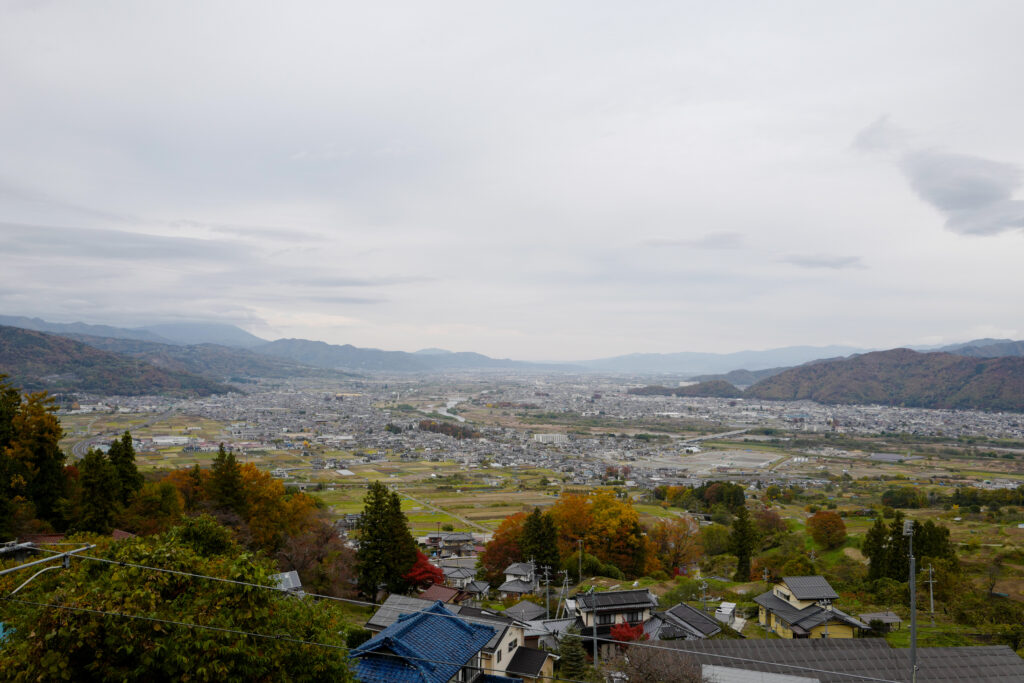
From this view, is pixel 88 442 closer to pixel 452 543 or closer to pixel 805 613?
pixel 452 543

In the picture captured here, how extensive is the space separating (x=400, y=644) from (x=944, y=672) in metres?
8.79

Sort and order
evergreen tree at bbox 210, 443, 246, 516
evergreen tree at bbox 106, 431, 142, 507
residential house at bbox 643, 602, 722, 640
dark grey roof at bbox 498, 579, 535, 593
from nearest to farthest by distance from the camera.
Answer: residential house at bbox 643, 602, 722, 640 → evergreen tree at bbox 106, 431, 142, 507 → evergreen tree at bbox 210, 443, 246, 516 → dark grey roof at bbox 498, 579, 535, 593

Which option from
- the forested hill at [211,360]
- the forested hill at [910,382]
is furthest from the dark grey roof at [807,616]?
the forested hill at [211,360]

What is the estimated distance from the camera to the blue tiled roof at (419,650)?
25.9 feet

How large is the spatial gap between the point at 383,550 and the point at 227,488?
5224 mm

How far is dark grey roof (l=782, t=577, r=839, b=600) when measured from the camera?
13.8 metres

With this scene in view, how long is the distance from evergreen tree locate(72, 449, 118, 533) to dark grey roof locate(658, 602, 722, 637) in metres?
14.0

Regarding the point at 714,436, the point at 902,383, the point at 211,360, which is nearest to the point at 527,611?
the point at 714,436

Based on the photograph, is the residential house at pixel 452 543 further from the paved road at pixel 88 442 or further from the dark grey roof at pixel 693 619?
the paved road at pixel 88 442

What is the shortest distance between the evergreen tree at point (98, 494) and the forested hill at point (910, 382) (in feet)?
360

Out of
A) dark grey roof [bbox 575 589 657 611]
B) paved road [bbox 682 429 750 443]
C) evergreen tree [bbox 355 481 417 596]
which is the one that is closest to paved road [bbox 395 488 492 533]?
evergreen tree [bbox 355 481 417 596]

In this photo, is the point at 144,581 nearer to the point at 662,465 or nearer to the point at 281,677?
the point at 281,677

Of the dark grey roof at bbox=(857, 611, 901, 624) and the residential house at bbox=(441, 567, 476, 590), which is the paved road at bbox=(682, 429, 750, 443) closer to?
the residential house at bbox=(441, 567, 476, 590)

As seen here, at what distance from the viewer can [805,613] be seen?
1352 centimetres
